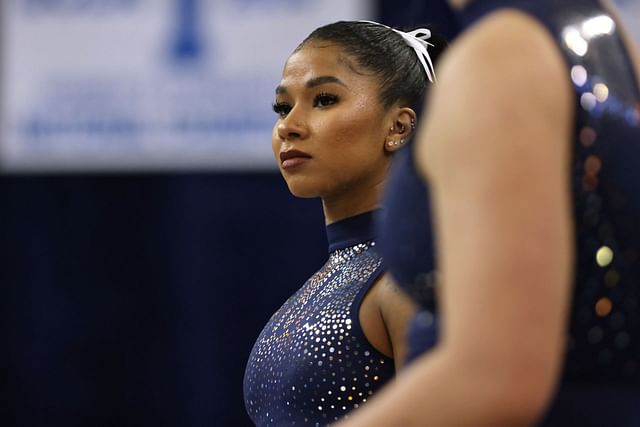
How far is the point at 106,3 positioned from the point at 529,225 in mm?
3404

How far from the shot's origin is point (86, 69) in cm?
392

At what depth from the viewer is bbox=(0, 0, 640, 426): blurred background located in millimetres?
3762

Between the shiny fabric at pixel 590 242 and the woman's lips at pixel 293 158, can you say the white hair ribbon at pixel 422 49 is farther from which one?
the shiny fabric at pixel 590 242

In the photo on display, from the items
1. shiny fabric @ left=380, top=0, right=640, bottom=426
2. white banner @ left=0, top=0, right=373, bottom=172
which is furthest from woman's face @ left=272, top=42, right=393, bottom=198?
white banner @ left=0, top=0, right=373, bottom=172

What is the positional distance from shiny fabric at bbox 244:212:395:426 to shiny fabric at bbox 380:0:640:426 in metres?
0.61

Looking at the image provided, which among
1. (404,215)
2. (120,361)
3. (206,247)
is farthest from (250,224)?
(404,215)

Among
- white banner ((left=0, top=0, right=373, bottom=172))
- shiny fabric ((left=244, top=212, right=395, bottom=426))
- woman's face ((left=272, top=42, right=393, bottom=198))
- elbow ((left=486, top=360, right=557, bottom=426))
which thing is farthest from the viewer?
white banner ((left=0, top=0, right=373, bottom=172))

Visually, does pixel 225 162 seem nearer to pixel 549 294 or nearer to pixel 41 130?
pixel 41 130

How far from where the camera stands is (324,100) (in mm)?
1630

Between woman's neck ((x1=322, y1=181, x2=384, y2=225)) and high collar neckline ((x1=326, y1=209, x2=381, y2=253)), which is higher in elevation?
woman's neck ((x1=322, y1=181, x2=384, y2=225))

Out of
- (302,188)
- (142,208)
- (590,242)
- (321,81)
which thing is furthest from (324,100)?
(142,208)

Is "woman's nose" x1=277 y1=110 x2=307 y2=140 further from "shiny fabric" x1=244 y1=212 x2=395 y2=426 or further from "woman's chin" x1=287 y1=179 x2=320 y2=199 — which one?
"shiny fabric" x1=244 y1=212 x2=395 y2=426

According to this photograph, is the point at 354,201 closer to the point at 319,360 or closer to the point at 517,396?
the point at 319,360

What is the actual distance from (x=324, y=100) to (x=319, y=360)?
0.39 metres
